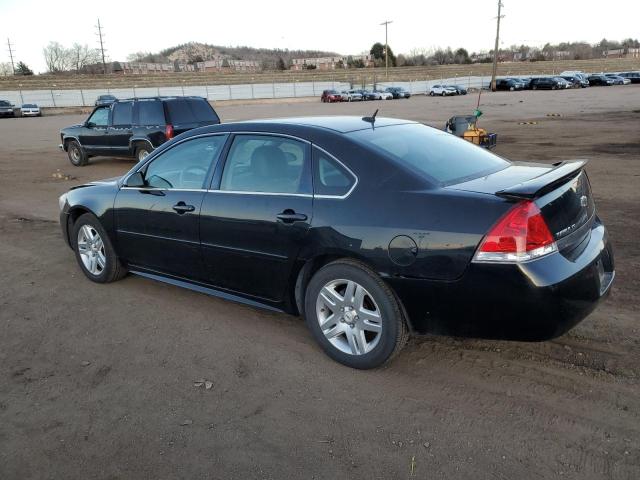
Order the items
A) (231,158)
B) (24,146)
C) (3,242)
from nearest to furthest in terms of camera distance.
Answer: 1. (231,158)
2. (3,242)
3. (24,146)

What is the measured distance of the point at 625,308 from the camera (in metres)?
4.25

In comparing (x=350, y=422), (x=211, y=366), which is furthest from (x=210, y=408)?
(x=350, y=422)

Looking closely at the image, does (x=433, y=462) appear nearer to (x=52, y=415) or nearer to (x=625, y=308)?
(x=52, y=415)

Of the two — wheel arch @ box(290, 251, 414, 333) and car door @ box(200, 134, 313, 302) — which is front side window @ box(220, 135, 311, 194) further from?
A: wheel arch @ box(290, 251, 414, 333)

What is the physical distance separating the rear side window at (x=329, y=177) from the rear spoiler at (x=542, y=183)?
0.96m

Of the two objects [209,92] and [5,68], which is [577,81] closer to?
[209,92]

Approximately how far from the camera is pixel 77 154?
14.9m

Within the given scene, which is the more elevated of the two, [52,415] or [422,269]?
[422,269]

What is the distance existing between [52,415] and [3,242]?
484 cm

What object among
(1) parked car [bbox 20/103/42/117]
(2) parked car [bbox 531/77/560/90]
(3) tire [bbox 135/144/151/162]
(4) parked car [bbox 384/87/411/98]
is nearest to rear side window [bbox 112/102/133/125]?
(3) tire [bbox 135/144/151/162]

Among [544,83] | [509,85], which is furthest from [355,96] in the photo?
[544,83]

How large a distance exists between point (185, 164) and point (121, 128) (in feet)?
31.8

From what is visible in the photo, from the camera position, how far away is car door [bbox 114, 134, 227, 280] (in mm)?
4316

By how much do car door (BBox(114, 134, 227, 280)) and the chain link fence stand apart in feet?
187
